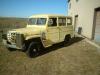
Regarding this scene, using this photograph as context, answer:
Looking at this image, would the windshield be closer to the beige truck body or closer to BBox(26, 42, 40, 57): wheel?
the beige truck body

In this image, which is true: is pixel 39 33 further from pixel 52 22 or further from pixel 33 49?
pixel 52 22

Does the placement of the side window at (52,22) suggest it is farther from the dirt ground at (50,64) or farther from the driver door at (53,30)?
the dirt ground at (50,64)

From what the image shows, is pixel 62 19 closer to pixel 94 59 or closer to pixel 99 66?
pixel 94 59

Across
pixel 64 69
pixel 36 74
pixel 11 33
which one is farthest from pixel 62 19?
pixel 36 74

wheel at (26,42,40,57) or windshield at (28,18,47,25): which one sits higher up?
windshield at (28,18,47,25)

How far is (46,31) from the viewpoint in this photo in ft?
27.4

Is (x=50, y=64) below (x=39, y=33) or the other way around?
below

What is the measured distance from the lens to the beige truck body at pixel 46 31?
7365 mm

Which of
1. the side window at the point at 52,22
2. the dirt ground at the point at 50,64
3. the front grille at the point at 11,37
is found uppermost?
the side window at the point at 52,22

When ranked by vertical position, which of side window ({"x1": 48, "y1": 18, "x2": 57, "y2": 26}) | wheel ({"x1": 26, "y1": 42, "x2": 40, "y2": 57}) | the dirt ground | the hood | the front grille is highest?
side window ({"x1": 48, "y1": 18, "x2": 57, "y2": 26})

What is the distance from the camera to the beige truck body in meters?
7.36

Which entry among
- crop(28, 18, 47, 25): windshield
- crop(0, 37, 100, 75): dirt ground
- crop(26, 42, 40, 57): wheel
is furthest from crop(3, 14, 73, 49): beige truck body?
crop(0, 37, 100, 75): dirt ground

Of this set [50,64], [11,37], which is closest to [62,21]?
[11,37]

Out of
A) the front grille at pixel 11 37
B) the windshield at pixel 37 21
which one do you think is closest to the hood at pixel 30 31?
the front grille at pixel 11 37
